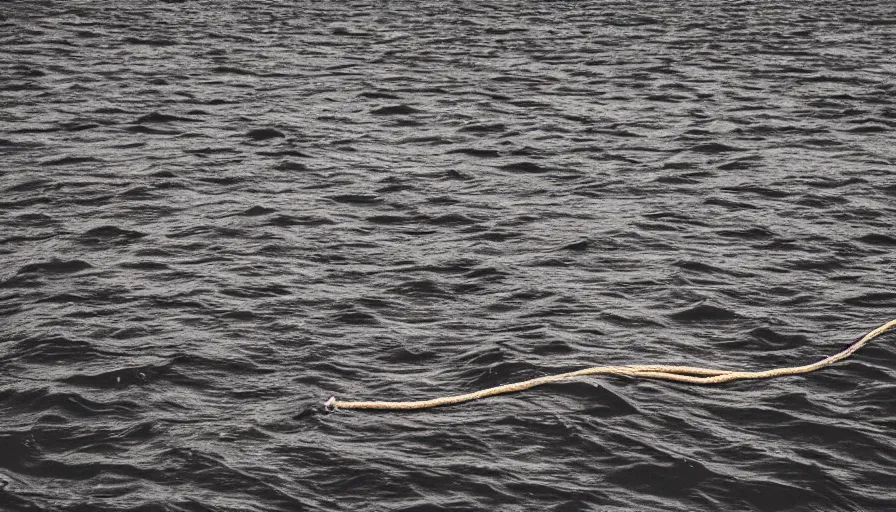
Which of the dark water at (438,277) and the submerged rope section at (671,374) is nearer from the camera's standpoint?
the dark water at (438,277)

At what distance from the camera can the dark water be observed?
1048 cm

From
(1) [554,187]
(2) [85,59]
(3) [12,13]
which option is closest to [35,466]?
(1) [554,187]

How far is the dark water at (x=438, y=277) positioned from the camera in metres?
10.5

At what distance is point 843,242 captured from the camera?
1661 centimetres

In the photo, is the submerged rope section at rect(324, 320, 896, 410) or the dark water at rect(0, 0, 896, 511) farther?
the submerged rope section at rect(324, 320, 896, 410)

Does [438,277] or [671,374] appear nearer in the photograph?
[671,374]

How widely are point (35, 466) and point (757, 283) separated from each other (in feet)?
28.3

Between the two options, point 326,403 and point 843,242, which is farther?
point 843,242

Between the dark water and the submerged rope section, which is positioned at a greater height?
the submerged rope section

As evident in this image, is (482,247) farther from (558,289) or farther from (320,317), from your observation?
(320,317)

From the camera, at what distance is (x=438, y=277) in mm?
15203

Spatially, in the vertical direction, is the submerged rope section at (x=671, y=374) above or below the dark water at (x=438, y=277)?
above

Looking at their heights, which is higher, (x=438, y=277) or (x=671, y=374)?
(x=671, y=374)

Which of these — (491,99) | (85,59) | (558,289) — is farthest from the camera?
(85,59)
